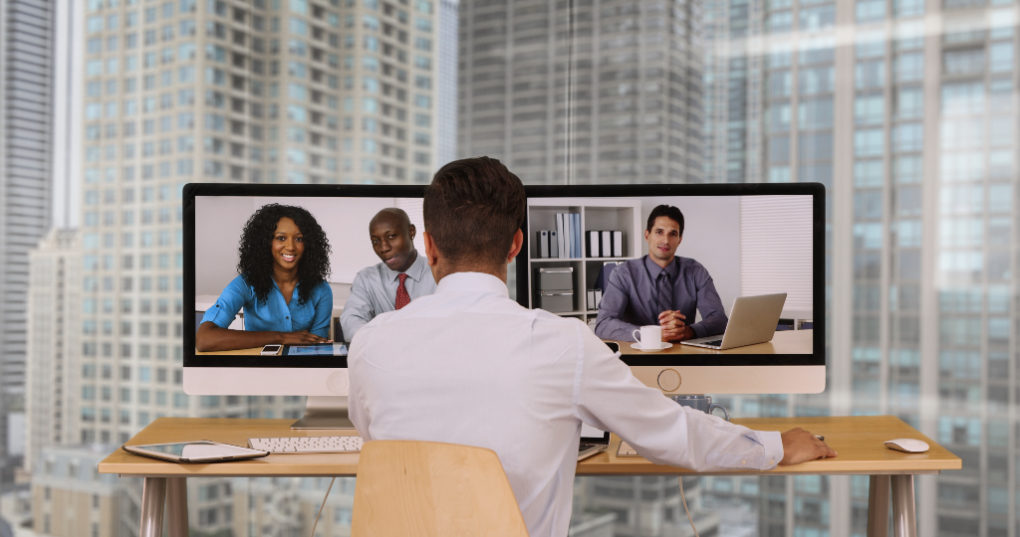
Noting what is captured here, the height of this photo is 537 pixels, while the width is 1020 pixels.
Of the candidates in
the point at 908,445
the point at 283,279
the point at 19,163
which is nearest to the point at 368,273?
the point at 283,279

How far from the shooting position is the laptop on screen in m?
1.82

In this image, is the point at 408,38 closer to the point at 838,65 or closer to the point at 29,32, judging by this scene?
the point at 29,32

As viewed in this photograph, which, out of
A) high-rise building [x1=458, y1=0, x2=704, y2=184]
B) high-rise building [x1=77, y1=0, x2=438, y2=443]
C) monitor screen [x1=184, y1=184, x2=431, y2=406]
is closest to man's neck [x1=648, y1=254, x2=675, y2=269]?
monitor screen [x1=184, y1=184, x2=431, y2=406]

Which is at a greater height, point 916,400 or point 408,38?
point 408,38

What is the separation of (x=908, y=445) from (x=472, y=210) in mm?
1092

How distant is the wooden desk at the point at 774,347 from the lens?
1.85m

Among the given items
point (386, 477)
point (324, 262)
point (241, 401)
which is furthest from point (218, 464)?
point (241, 401)

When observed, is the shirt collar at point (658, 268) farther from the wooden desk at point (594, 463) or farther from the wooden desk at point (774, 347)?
the wooden desk at point (594, 463)

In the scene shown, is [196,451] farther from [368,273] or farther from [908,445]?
[908,445]

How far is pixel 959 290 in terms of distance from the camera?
9.32ft

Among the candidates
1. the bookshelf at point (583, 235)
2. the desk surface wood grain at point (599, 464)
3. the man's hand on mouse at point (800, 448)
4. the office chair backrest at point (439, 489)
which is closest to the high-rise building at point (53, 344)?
the desk surface wood grain at point (599, 464)

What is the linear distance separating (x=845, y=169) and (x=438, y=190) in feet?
6.99

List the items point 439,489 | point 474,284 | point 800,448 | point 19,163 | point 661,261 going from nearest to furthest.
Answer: point 439,489
point 474,284
point 800,448
point 661,261
point 19,163

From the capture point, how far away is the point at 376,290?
1.83 metres
